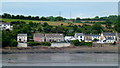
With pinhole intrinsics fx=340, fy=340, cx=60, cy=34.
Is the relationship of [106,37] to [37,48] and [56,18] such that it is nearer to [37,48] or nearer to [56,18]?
[37,48]

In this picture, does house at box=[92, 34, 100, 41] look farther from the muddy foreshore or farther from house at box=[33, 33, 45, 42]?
the muddy foreshore

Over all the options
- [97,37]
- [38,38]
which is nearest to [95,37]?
[97,37]

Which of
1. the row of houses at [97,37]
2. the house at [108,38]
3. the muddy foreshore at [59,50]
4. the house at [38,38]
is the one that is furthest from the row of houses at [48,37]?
the muddy foreshore at [59,50]

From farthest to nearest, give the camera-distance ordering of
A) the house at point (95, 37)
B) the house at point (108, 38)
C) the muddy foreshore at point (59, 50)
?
the house at point (95, 37), the house at point (108, 38), the muddy foreshore at point (59, 50)

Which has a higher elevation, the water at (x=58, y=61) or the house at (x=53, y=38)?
the house at (x=53, y=38)

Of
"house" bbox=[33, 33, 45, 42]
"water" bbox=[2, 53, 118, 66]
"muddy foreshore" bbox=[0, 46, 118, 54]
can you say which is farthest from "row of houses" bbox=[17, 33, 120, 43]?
"water" bbox=[2, 53, 118, 66]

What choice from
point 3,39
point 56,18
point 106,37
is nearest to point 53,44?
point 3,39

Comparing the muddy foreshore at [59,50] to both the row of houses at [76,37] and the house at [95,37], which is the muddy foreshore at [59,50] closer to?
the row of houses at [76,37]

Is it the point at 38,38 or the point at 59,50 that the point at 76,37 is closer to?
the point at 38,38
